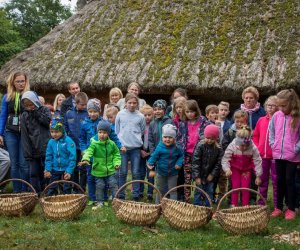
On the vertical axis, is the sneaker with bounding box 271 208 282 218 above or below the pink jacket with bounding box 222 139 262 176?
below

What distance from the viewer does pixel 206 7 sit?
11.2 m

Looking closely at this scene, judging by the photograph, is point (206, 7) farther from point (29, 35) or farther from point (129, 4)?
point (29, 35)

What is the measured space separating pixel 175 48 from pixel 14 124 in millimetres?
4881

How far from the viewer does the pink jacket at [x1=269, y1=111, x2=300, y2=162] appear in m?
5.43

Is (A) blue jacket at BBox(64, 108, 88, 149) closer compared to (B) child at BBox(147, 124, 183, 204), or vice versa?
(B) child at BBox(147, 124, 183, 204)

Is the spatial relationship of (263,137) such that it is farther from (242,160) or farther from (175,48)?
(175,48)

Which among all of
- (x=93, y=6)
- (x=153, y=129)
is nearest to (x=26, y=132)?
(x=153, y=129)

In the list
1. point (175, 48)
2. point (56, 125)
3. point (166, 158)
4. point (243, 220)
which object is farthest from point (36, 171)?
point (175, 48)

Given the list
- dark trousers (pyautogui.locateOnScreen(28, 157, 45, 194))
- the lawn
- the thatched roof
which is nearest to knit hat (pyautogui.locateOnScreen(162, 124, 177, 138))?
the lawn

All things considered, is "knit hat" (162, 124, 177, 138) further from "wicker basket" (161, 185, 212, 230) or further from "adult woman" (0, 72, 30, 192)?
"adult woman" (0, 72, 30, 192)

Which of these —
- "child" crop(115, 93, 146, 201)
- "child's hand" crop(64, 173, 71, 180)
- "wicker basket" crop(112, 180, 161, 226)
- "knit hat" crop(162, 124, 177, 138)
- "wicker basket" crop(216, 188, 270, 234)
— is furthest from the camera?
"child" crop(115, 93, 146, 201)

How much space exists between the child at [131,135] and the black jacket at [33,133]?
1.06m

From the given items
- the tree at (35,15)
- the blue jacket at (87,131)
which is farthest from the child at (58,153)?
the tree at (35,15)

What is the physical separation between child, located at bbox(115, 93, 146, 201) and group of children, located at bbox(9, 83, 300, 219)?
14mm
